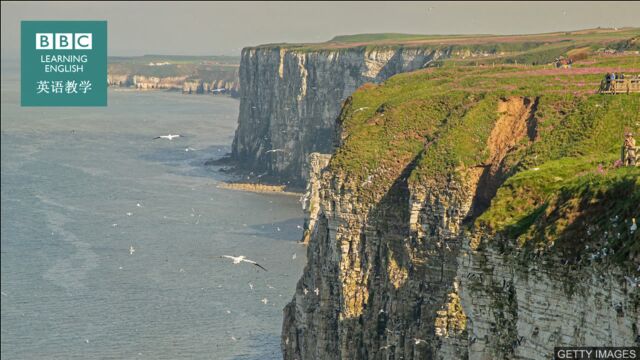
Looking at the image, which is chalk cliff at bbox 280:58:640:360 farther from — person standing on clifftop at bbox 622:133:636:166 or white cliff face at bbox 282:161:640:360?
person standing on clifftop at bbox 622:133:636:166

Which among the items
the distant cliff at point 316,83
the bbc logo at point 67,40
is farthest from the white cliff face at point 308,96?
the bbc logo at point 67,40

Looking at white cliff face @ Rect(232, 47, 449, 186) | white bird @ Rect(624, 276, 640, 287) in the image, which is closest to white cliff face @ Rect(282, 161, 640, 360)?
white bird @ Rect(624, 276, 640, 287)

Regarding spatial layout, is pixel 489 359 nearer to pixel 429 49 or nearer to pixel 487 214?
→ pixel 487 214

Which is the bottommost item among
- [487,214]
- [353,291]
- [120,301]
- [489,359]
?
[120,301]

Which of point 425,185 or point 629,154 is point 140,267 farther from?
point 629,154

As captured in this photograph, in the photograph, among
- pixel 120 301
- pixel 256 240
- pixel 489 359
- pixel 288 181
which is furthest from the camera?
pixel 288 181

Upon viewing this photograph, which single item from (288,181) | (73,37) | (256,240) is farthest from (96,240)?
(288,181)
